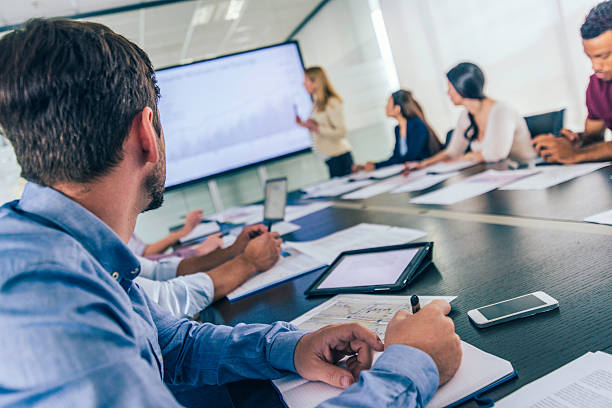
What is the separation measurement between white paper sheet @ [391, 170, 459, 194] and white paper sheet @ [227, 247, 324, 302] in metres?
0.90

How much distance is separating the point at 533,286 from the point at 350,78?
5.79m

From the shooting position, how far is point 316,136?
430 cm

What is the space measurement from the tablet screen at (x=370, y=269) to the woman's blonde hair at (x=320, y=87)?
3.10 meters

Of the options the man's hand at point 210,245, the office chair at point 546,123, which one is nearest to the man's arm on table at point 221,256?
the man's hand at point 210,245

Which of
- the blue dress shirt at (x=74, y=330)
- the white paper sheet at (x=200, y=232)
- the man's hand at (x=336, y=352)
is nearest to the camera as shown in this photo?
the blue dress shirt at (x=74, y=330)

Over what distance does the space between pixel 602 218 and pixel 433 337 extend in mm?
677

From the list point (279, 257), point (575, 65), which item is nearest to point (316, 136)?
point (575, 65)

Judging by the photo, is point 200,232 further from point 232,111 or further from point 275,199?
point 232,111

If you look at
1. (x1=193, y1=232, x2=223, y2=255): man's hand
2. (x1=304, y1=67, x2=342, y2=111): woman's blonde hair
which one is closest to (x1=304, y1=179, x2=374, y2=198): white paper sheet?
(x1=193, y1=232, x2=223, y2=255): man's hand

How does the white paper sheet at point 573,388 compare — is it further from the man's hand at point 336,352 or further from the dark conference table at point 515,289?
the man's hand at point 336,352

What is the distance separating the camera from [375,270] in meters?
1.00

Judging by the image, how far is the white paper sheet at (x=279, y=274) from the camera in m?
1.14

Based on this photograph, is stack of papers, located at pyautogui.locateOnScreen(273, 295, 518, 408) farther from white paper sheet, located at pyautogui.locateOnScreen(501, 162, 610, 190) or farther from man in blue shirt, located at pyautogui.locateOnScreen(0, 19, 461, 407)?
white paper sheet, located at pyautogui.locateOnScreen(501, 162, 610, 190)

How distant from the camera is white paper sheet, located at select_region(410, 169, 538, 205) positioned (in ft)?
5.30
